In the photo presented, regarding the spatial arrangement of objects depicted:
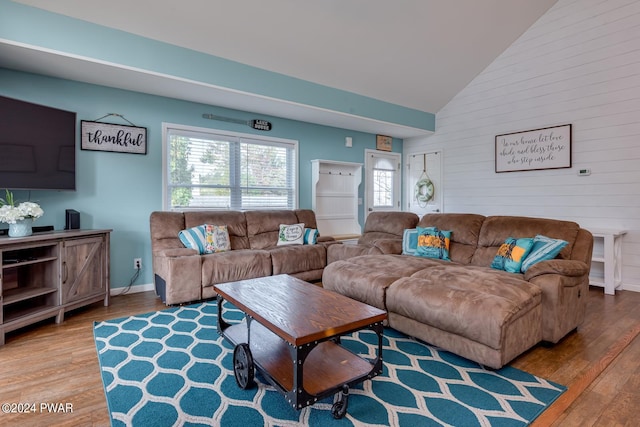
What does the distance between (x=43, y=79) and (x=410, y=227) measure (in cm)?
432

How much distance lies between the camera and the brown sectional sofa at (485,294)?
2.09 meters

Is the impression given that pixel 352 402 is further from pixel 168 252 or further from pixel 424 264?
pixel 168 252

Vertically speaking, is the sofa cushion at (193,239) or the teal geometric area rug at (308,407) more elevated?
the sofa cushion at (193,239)

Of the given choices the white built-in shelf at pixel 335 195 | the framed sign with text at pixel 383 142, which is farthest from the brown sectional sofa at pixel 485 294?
the framed sign with text at pixel 383 142

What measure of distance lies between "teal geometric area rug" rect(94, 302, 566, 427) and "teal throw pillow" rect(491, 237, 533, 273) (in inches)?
39.3

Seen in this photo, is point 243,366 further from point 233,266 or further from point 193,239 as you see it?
point 193,239

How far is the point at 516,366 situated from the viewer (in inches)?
Result: 86.0

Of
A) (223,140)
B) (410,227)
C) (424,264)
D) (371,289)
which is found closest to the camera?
(371,289)

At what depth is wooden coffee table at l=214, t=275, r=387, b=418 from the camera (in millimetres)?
1585

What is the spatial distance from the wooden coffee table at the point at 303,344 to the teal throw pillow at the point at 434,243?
5.43 ft

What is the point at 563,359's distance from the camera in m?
2.26

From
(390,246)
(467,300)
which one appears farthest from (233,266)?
(467,300)

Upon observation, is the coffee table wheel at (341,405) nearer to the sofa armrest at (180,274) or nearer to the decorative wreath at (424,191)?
the sofa armrest at (180,274)

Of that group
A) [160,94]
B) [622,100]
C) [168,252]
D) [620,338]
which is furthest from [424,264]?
[160,94]
